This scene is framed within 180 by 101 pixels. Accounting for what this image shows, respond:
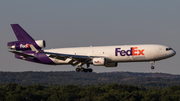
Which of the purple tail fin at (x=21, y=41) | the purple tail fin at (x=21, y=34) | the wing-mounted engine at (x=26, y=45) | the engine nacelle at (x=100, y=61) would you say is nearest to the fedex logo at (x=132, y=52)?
the engine nacelle at (x=100, y=61)

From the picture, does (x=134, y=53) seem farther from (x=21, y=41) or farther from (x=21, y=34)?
(x=21, y=34)

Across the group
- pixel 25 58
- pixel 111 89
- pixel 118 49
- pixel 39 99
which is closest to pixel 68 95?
pixel 39 99

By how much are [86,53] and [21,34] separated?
1802cm

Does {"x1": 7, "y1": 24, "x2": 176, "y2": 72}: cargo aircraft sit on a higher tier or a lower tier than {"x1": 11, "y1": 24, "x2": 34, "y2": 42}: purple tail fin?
lower

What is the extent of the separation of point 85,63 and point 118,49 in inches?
366

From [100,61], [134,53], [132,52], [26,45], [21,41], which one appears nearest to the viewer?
[134,53]

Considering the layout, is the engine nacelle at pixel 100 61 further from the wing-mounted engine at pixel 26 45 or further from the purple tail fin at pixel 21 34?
the purple tail fin at pixel 21 34

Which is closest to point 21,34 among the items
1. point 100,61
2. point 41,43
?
point 41,43

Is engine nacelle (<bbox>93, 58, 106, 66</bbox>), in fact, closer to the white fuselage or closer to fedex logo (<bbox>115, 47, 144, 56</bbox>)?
the white fuselage

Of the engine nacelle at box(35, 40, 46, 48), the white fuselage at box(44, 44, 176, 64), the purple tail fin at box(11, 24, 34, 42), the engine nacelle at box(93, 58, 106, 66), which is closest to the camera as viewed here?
the white fuselage at box(44, 44, 176, 64)

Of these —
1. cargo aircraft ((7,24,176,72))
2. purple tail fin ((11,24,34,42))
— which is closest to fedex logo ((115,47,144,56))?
cargo aircraft ((7,24,176,72))

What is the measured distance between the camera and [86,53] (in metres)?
74.9

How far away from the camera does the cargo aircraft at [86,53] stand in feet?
231

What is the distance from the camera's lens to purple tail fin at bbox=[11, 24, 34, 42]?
80562 millimetres
